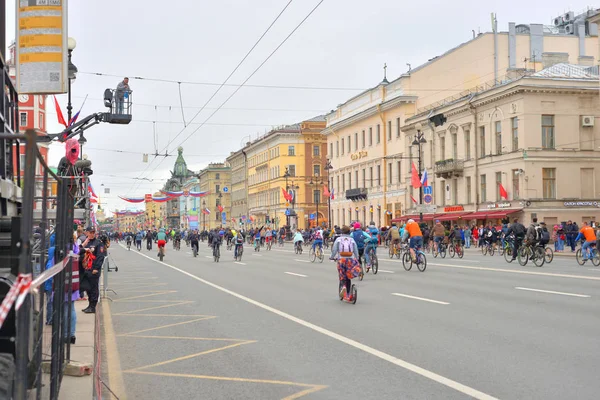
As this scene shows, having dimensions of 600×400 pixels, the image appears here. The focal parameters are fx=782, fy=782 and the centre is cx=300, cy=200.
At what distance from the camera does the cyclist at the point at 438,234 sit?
122 feet

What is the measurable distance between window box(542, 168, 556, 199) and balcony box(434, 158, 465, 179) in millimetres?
8269

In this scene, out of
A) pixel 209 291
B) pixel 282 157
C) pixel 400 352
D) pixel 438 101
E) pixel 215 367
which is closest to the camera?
pixel 215 367

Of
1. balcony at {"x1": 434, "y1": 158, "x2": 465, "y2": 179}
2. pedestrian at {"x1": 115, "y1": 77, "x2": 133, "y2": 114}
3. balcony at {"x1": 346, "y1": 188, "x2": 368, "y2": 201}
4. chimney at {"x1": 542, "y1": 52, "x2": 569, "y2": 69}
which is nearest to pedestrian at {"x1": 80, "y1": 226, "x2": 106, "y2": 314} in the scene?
Answer: pedestrian at {"x1": 115, "y1": 77, "x2": 133, "y2": 114}

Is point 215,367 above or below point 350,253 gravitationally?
below

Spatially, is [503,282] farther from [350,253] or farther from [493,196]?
[493,196]

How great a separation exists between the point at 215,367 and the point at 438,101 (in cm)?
6189

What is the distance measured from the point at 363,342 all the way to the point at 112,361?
3.24 meters

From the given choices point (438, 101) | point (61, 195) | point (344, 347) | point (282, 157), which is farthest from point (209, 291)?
point (282, 157)

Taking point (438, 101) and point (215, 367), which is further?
point (438, 101)

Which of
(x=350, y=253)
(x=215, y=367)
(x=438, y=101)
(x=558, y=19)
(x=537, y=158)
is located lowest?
(x=215, y=367)

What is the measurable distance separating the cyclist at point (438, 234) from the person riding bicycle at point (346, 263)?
855 inches

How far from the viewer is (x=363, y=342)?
1038 centimetres

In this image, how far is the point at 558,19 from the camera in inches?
3113

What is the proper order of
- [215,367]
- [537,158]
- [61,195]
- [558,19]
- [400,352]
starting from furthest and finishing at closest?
1. [558,19]
2. [537,158]
3. [400,352]
4. [215,367]
5. [61,195]
